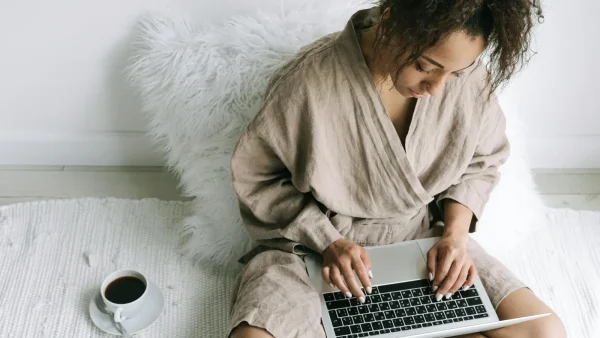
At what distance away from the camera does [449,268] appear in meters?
1.03

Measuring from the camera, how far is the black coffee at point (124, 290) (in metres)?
1.10

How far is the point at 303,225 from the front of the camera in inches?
42.0

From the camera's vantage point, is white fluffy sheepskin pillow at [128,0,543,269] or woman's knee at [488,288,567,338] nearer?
woman's knee at [488,288,567,338]

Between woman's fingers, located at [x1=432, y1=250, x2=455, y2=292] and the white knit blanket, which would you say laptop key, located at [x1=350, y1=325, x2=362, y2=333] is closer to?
woman's fingers, located at [x1=432, y1=250, x2=455, y2=292]

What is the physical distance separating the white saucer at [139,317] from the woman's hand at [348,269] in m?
0.36

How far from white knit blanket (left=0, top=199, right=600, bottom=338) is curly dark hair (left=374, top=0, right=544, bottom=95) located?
618 millimetres

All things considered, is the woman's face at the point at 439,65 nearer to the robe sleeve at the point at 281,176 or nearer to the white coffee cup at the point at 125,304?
the robe sleeve at the point at 281,176

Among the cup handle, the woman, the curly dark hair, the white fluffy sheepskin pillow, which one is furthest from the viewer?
the white fluffy sheepskin pillow

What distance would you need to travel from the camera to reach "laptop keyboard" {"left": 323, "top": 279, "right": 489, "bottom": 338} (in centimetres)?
99

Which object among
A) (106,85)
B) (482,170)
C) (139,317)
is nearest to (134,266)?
(139,317)

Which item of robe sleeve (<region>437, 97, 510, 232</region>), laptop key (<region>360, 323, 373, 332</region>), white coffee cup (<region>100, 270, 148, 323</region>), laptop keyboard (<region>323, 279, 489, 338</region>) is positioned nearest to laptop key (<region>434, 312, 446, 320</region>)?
laptop keyboard (<region>323, 279, 489, 338</region>)

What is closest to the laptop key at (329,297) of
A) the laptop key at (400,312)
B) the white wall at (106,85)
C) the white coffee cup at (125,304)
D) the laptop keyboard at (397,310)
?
the laptop keyboard at (397,310)

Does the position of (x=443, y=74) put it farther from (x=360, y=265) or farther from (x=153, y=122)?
(x=153, y=122)

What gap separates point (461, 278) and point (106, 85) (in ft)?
2.84
